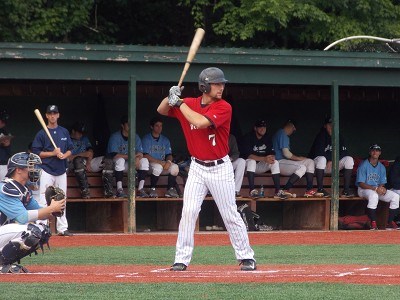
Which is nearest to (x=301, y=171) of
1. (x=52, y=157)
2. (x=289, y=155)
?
(x=289, y=155)

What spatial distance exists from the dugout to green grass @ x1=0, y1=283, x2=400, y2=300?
278 inches

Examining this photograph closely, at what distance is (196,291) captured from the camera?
24.8ft

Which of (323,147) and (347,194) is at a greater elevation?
(323,147)

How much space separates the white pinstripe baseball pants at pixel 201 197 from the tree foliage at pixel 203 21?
12.5 metres

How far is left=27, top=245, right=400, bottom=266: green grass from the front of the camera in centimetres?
1091

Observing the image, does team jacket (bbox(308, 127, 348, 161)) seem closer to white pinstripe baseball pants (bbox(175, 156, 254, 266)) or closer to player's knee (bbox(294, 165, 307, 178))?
player's knee (bbox(294, 165, 307, 178))

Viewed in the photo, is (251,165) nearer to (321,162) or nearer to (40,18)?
(321,162)

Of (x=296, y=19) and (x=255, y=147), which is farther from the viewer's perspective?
(x=296, y=19)

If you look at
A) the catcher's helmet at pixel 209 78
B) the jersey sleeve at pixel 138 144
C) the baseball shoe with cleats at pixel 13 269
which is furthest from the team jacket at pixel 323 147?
the baseball shoe with cleats at pixel 13 269

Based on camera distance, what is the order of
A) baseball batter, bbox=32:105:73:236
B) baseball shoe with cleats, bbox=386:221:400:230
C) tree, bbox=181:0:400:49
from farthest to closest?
tree, bbox=181:0:400:49, baseball shoe with cleats, bbox=386:221:400:230, baseball batter, bbox=32:105:73:236

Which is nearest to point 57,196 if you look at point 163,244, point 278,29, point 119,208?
point 163,244

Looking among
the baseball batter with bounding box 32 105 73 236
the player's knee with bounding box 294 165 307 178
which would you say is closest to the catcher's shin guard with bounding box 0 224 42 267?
the baseball batter with bounding box 32 105 73 236

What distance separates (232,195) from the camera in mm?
9148

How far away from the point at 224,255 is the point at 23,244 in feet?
11.5
